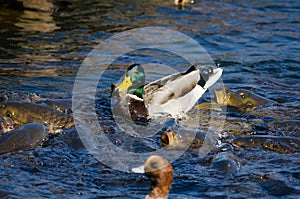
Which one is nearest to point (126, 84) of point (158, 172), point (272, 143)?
point (272, 143)

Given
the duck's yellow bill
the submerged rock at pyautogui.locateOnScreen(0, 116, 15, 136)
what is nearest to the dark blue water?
the duck's yellow bill

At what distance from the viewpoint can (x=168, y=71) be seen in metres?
9.23

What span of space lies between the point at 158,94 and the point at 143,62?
2002 mm

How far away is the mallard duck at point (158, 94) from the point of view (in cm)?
753

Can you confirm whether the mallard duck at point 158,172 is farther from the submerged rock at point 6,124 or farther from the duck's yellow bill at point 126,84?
the duck's yellow bill at point 126,84

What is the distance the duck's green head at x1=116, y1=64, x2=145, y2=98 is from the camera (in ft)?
25.6

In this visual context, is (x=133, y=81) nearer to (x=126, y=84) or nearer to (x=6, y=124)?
(x=126, y=84)

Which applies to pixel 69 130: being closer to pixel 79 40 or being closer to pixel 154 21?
pixel 79 40

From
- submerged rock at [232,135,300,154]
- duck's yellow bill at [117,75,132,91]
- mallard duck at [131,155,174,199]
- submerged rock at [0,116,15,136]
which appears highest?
mallard duck at [131,155,174,199]

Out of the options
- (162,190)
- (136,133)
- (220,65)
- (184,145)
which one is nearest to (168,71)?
(220,65)

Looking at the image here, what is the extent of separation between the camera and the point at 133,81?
788 centimetres

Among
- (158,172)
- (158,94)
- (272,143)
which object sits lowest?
(272,143)

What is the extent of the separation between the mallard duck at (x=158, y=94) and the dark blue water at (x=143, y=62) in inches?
14.5

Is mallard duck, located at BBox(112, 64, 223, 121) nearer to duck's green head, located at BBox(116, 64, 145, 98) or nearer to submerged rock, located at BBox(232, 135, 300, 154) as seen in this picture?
duck's green head, located at BBox(116, 64, 145, 98)
